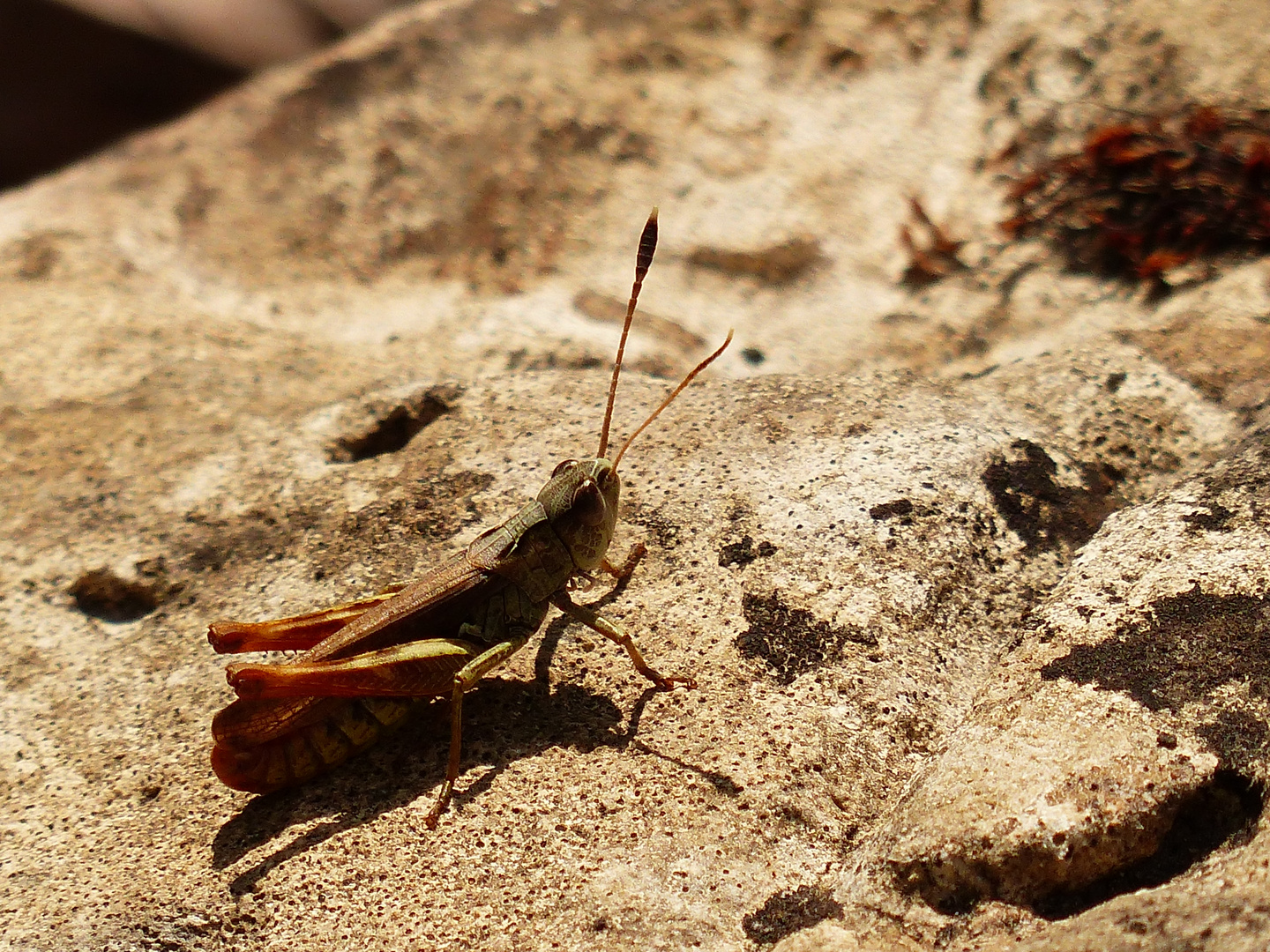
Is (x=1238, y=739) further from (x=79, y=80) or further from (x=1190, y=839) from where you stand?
(x=79, y=80)

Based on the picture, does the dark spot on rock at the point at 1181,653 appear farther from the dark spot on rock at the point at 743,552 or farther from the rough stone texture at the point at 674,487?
the dark spot on rock at the point at 743,552

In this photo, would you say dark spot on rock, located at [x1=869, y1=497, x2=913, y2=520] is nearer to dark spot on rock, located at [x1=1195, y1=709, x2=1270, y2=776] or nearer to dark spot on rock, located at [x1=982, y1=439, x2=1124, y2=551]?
dark spot on rock, located at [x1=982, y1=439, x2=1124, y2=551]

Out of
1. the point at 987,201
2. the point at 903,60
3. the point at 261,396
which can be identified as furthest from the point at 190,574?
the point at 903,60

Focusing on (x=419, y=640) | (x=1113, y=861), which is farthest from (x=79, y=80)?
(x=1113, y=861)

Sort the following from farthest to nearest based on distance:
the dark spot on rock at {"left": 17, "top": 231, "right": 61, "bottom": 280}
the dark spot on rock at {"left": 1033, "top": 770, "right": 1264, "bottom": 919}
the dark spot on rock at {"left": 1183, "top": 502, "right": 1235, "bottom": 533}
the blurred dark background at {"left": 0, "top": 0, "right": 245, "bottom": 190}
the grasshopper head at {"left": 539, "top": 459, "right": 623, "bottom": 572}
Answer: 1. the blurred dark background at {"left": 0, "top": 0, "right": 245, "bottom": 190}
2. the dark spot on rock at {"left": 17, "top": 231, "right": 61, "bottom": 280}
3. the grasshopper head at {"left": 539, "top": 459, "right": 623, "bottom": 572}
4. the dark spot on rock at {"left": 1183, "top": 502, "right": 1235, "bottom": 533}
5. the dark spot on rock at {"left": 1033, "top": 770, "right": 1264, "bottom": 919}

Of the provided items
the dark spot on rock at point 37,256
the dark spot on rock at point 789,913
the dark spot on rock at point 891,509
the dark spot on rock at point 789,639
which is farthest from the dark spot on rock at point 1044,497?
the dark spot on rock at point 37,256

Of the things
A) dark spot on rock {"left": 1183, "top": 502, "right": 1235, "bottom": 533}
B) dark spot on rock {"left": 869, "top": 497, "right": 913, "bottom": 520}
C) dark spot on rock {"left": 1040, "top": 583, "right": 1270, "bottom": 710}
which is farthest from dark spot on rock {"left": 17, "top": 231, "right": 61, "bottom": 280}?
dark spot on rock {"left": 1183, "top": 502, "right": 1235, "bottom": 533}
